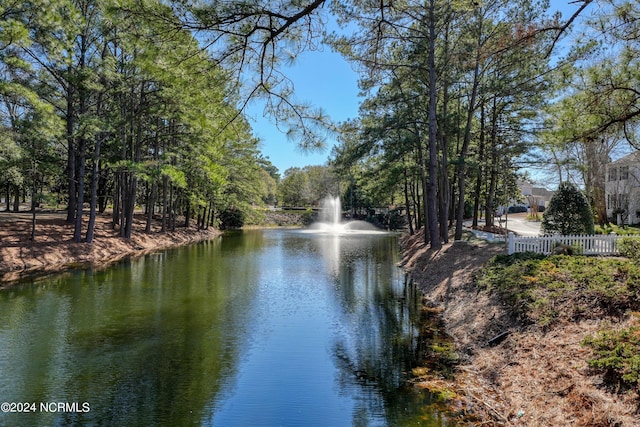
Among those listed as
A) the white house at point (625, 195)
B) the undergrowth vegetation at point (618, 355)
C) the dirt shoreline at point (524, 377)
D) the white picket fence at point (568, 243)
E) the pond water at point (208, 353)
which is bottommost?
the pond water at point (208, 353)

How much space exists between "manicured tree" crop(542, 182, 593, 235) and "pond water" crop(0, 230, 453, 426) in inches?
192

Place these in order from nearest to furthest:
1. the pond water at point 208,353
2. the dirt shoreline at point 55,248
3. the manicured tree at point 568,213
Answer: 1. the pond water at point 208,353
2. the manicured tree at point 568,213
3. the dirt shoreline at point 55,248

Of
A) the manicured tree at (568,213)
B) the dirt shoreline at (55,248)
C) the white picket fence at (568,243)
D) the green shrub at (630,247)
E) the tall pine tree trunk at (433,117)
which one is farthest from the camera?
the dirt shoreline at (55,248)

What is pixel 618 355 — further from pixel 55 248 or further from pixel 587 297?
pixel 55 248

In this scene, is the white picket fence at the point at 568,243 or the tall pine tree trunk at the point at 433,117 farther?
the tall pine tree trunk at the point at 433,117

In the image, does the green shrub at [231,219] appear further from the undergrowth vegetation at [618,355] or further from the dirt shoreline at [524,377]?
the undergrowth vegetation at [618,355]

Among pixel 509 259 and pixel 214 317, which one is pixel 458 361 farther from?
pixel 214 317

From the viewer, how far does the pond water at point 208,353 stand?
176 inches

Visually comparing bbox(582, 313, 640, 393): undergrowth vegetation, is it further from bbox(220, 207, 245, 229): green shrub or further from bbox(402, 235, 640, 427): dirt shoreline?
bbox(220, 207, 245, 229): green shrub

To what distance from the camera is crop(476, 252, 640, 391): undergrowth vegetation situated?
4027 mm

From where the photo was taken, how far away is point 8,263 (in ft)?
42.7

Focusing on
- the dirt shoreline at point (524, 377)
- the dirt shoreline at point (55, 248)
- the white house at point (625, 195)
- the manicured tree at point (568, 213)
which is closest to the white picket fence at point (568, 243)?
the manicured tree at point (568, 213)

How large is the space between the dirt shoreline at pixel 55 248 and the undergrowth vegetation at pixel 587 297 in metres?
13.3

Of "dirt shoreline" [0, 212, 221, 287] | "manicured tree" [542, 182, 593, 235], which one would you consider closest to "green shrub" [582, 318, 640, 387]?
"manicured tree" [542, 182, 593, 235]
